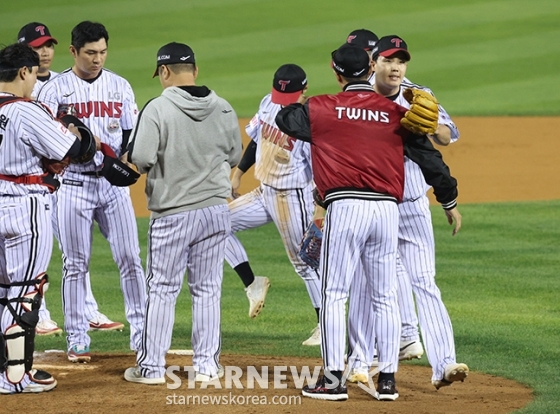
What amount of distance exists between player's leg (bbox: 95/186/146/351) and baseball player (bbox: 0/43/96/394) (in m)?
1.17

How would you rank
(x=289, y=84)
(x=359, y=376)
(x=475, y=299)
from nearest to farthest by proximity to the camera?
(x=359, y=376), (x=289, y=84), (x=475, y=299)

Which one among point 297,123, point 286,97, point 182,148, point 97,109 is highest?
point 286,97

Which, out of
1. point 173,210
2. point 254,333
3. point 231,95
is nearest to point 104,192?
point 173,210

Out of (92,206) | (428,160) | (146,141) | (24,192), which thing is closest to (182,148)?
(146,141)

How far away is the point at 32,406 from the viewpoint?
19.1ft

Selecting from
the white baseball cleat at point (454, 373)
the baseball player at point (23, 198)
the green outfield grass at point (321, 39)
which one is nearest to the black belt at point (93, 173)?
the baseball player at point (23, 198)

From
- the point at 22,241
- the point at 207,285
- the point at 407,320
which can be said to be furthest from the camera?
the point at 407,320

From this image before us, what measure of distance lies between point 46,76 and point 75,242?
2053 millimetres

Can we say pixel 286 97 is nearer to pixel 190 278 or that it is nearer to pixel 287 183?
Answer: pixel 287 183

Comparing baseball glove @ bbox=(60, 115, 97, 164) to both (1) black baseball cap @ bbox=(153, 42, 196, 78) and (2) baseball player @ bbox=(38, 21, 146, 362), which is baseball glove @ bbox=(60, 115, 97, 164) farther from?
(2) baseball player @ bbox=(38, 21, 146, 362)

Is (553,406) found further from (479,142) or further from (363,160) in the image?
(479,142)

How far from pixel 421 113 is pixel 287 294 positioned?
4.55 m

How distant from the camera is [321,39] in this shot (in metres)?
27.4

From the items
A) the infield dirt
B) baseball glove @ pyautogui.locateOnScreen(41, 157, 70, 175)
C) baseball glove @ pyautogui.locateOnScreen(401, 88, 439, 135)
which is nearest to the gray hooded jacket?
baseball glove @ pyautogui.locateOnScreen(41, 157, 70, 175)
